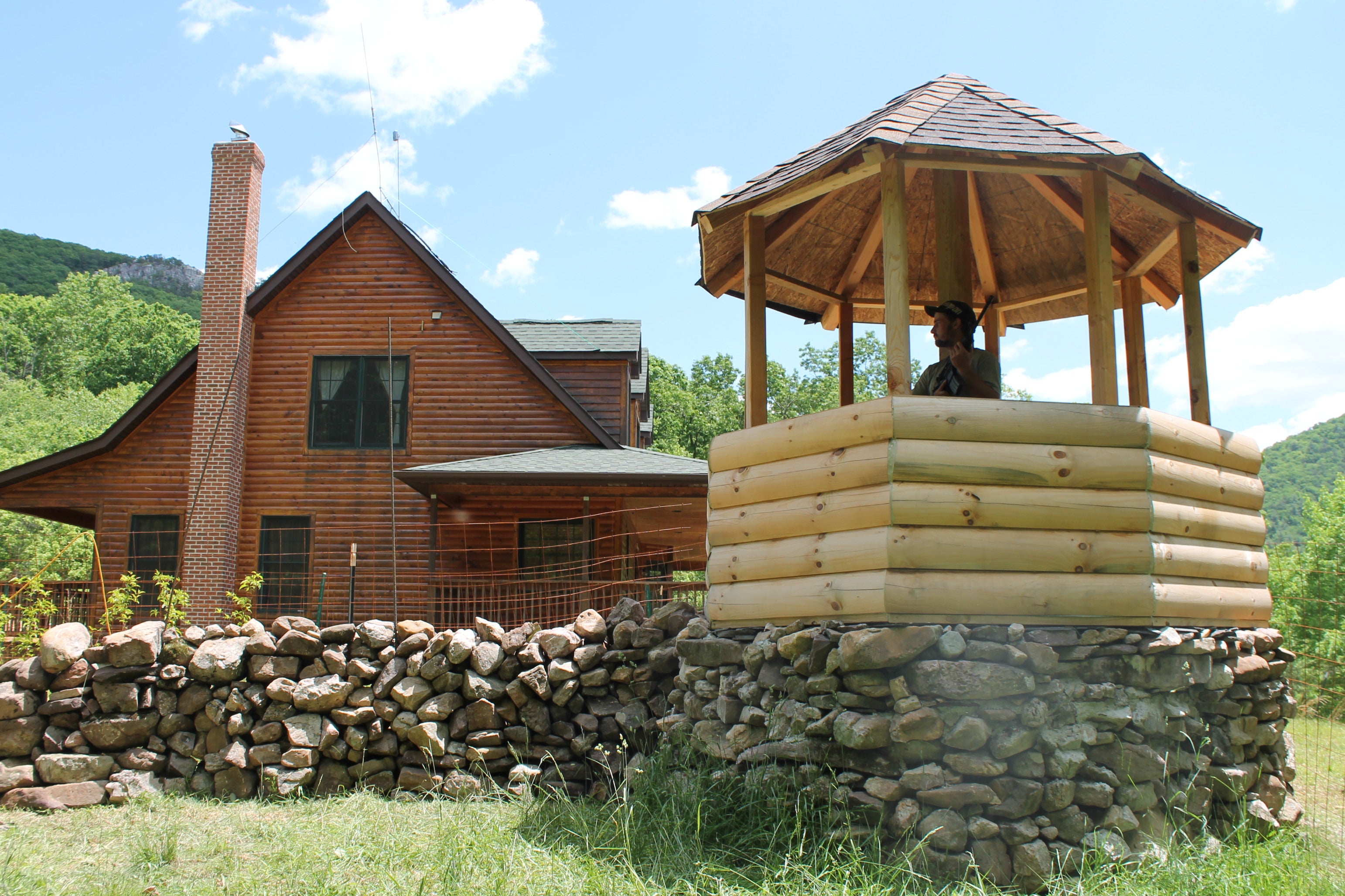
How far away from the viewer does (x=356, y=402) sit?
1568 centimetres

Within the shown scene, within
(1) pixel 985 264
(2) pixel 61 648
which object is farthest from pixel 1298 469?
(2) pixel 61 648

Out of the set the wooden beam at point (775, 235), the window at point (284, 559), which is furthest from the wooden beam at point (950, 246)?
the window at point (284, 559)

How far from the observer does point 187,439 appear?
1574cm

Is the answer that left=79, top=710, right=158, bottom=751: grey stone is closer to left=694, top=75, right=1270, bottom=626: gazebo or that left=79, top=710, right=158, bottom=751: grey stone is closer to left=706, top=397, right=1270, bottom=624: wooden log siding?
left=694, top=75, right=1270, bottom=626: gazebo

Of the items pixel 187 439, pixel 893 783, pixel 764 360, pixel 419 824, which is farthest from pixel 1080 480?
pixel 187 439

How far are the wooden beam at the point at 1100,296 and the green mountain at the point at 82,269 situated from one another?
67.5m

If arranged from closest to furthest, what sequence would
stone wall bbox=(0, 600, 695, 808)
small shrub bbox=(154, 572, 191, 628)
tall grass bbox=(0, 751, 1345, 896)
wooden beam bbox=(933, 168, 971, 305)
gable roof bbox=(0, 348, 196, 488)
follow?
tall grass bbox=(0, 751, 1345, 896) → wooden beam bbox=(933, 168, 971, 305) → stone wall bbox=(0, 600, 695, 808) → small shrub bbox=(154, 572, 191, 628) → gable roof bbox=(0, 348, 196, 488)

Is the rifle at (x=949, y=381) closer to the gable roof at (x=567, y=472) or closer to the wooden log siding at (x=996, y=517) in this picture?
the wooden log siding at (x=996, y=517)

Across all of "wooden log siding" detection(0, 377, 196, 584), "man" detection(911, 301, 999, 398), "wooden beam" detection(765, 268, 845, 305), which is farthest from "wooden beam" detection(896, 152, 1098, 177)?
"wooden log siding" detection(0, 377, 196, 584)

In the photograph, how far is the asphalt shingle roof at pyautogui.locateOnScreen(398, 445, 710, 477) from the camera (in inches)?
510

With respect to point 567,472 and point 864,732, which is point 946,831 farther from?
point 567,472

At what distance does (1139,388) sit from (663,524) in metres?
9.41

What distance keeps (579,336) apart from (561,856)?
14069 millimetres

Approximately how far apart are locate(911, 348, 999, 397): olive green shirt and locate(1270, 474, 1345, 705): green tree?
47.4 feet
